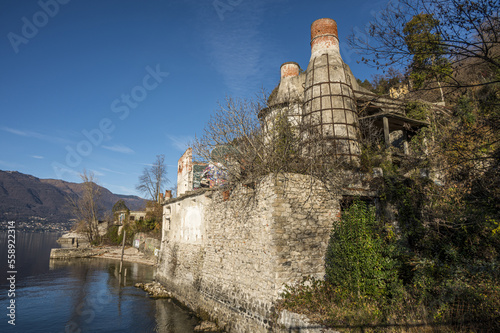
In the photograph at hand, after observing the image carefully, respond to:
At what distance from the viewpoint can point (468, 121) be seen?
13.9 meters

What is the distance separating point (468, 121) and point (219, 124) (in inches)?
492

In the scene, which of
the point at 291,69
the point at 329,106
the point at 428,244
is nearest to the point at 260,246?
the point at 428,244

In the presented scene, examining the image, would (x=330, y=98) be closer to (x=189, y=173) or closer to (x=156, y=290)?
(x=189, y=173)

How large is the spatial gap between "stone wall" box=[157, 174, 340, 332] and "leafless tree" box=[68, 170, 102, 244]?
4150 cm

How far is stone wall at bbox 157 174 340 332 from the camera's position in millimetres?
8805

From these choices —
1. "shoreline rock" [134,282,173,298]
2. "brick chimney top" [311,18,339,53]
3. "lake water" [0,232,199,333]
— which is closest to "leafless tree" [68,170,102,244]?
"lake water" [0,232,199,333]

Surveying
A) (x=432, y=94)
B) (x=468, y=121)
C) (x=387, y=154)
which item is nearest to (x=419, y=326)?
(x=387, y=154)

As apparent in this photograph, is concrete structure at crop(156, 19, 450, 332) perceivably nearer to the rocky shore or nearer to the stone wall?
the stone wall

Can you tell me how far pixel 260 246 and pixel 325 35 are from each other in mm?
11994

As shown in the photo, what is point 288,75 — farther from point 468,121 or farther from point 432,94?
point 432,94

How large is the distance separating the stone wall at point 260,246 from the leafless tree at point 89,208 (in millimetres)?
41497

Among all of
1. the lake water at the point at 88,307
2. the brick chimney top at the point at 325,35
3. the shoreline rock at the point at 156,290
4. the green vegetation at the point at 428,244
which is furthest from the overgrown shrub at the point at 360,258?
the shoreline rock at the point at 156,290

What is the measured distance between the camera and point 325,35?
1502cm

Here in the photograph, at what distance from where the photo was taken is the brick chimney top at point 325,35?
14.9 meters
